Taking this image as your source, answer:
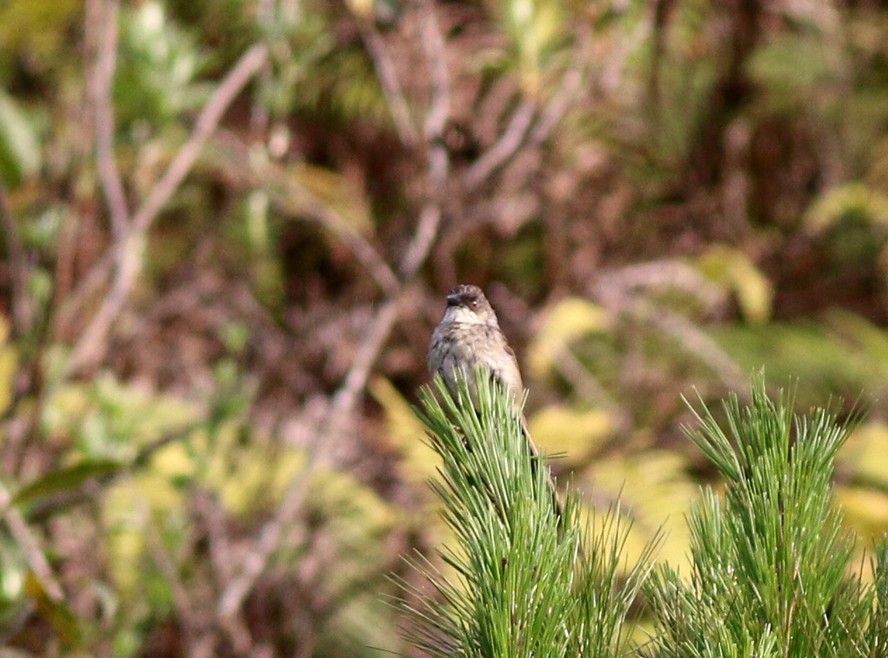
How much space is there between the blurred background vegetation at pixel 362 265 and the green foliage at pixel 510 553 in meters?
1.25

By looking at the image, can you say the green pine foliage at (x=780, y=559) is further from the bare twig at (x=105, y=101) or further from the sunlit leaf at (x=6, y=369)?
the sunlit leaf at (x=6, y=369)

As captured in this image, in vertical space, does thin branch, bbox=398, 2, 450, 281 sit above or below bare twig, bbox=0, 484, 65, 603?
above

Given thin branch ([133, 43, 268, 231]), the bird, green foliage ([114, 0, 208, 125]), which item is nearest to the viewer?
the bird

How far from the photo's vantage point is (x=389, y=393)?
6027mm

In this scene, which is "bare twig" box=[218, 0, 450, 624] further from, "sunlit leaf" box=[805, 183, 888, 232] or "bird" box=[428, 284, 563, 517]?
"sunlit leaf" box=[805, 183, 888, 232]

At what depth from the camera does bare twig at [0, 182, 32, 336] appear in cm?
341

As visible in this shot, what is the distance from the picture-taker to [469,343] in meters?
2.48

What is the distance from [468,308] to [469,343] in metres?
0.20

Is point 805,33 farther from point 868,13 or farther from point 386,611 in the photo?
point 386,611

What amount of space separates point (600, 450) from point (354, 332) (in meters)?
1.34

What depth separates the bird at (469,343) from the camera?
2430 mm

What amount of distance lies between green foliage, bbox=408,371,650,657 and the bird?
70 centimetres

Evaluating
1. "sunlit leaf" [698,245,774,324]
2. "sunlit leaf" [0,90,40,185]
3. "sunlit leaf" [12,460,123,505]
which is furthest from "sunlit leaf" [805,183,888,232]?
"sunlit leaf" [12,460,123,505]

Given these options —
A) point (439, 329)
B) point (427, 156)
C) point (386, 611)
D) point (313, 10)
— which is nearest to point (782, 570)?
point (439, 329)
